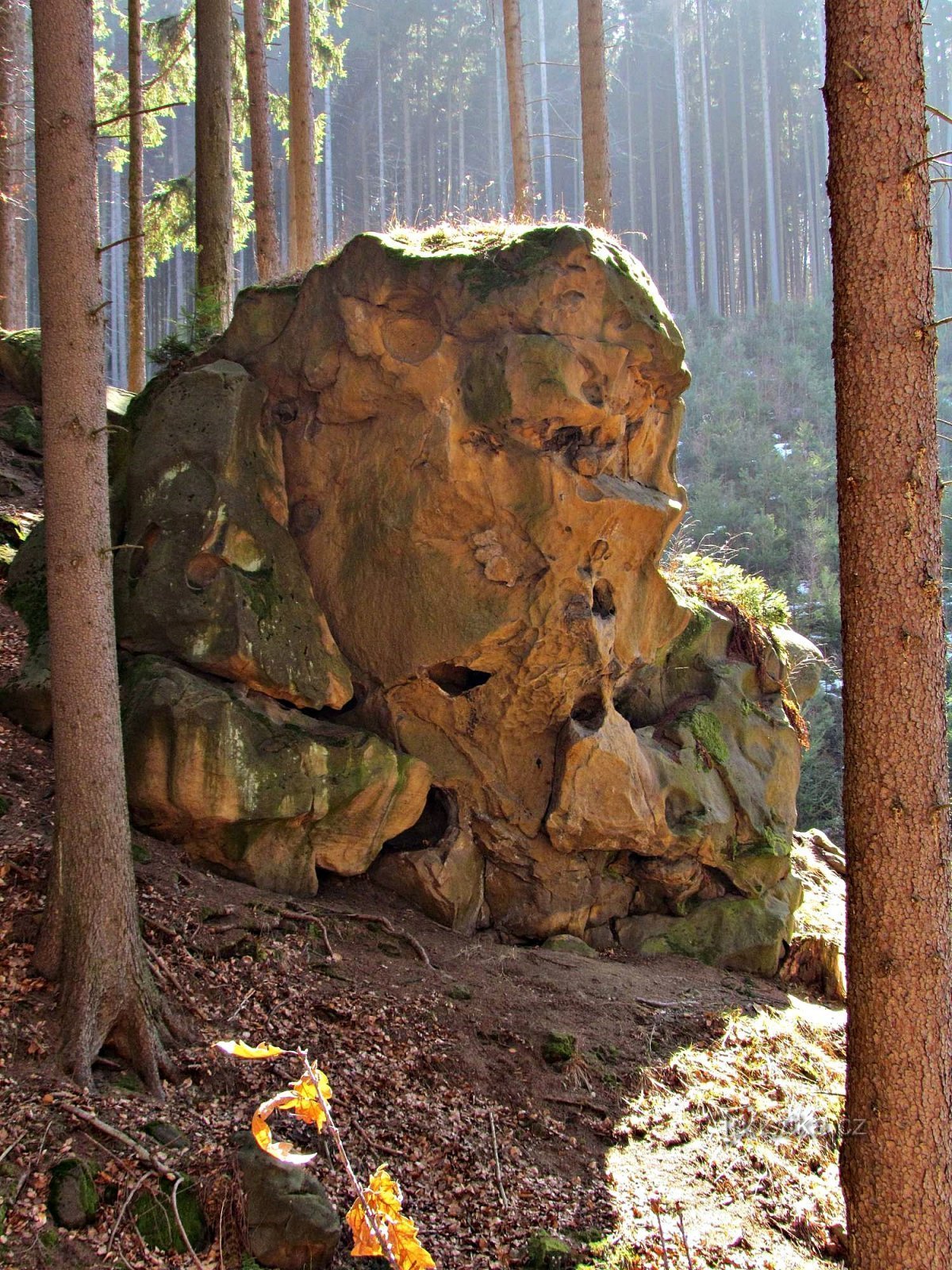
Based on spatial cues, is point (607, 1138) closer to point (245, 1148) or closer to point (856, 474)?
point (245, 1148)

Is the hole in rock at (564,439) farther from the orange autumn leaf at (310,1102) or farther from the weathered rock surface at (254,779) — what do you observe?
the orange autumn leaf at (310,1102)

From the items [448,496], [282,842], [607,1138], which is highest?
[448,496]

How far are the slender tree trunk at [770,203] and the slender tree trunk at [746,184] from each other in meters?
0.78

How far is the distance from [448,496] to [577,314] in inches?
79.3

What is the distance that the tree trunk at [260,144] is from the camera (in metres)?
14.2

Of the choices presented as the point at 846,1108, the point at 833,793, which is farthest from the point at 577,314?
the point at 833,793

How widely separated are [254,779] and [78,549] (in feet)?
9.43

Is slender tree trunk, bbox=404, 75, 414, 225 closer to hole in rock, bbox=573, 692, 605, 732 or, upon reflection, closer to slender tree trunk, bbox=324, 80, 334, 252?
slender tree trunk, bbox=324, 80, 334, 252

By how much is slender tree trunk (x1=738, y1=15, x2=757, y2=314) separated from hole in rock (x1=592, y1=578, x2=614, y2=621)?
121 ft

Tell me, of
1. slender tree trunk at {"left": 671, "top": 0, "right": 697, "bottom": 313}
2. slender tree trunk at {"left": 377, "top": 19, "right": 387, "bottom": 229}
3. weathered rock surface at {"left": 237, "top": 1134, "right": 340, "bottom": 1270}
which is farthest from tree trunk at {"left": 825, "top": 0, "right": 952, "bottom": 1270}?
slender tree trunk at {"left": 671, "top": 0, "right": 697, "bottom": 313}

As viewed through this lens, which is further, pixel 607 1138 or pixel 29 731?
pixel 29 731

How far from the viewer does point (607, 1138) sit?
662 centimetres

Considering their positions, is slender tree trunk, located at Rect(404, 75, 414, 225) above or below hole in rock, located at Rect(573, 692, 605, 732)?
above

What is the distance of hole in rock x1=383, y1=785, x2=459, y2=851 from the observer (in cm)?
984
